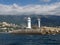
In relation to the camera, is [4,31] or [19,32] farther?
[4,31]

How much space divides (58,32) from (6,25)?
2202cm

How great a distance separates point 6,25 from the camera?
91938mm

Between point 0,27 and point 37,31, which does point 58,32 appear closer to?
point 37,31

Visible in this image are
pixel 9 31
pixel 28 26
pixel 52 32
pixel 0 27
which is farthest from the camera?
pixel 0 27

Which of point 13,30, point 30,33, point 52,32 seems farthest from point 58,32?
point 13,30

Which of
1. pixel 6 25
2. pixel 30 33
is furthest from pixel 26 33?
pixel 6 25

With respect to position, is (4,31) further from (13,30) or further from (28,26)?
(28,26)

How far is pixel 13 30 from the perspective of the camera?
276 ft

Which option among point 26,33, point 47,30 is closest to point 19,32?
point 26,33

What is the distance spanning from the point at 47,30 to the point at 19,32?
8163mm

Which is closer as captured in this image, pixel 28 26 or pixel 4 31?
pixel 28 26

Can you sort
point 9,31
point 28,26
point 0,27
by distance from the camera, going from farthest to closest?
point 0,27
point 9,31
point 28,26

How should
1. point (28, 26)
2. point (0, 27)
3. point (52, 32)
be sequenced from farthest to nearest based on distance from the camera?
point (0, 27) < point (28, 26) < point (52, 32)

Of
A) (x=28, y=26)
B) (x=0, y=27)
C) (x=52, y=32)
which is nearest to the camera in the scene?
Answer: (x=52, y=32)
